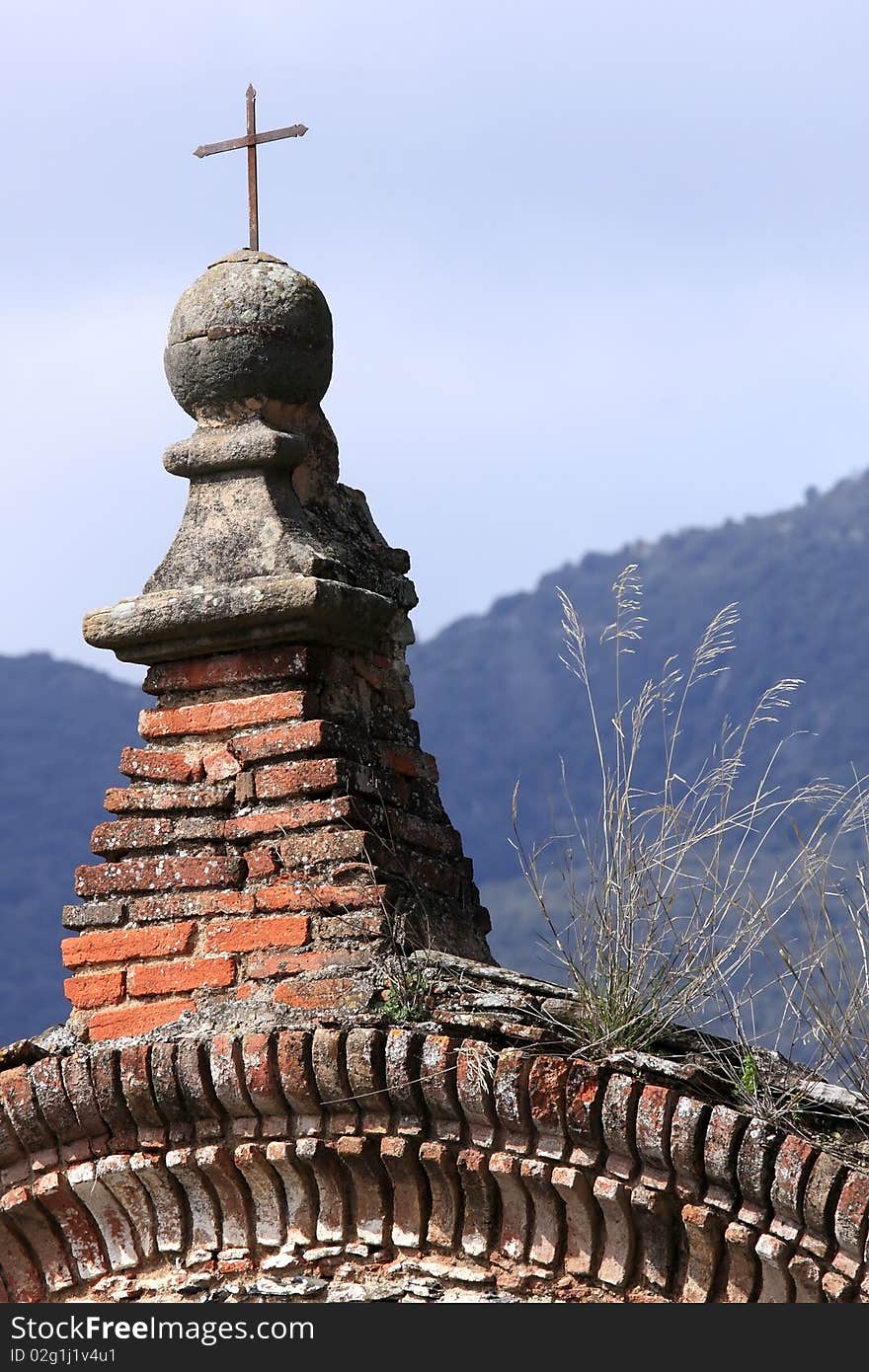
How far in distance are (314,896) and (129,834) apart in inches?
25.6

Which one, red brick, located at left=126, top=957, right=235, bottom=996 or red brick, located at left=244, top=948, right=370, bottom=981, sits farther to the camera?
red brick, located at left=126, top=957, right=235, bottom=996

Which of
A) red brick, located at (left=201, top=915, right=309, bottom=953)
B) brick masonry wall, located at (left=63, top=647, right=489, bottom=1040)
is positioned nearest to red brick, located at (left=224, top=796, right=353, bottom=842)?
brick masonry wall, located at (left=63, top=647, right=489, bottom=1040)

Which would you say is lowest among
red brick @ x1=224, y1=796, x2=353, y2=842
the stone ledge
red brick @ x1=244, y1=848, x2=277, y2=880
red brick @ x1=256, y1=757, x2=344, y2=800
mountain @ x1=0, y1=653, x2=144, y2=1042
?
red brick @ x1=244, y1=848, x2=277, y2=880

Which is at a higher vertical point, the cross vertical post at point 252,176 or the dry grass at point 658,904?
the cross vertical post at point 252,176

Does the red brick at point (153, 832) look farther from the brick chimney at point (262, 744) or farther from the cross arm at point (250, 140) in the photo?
the cross arm at point (250, 140)

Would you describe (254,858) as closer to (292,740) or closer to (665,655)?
(292,740)

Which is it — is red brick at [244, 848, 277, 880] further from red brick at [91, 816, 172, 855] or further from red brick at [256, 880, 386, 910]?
red brick at [91, 816, 172, 855]

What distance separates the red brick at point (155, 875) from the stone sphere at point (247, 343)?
55.2 inches

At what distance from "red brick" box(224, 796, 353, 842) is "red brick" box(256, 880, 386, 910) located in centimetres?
17

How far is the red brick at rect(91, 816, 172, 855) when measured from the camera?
6242 millimetres

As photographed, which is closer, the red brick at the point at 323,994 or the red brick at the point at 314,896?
the red brick at the point at 323,994

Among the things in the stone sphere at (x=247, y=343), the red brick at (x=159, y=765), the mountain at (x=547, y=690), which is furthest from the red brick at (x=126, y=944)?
the mountain at (x=547, y=690)

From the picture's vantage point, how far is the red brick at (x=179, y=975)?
5.97 m

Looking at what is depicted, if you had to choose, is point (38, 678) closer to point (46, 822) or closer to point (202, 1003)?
point (46, 822)
